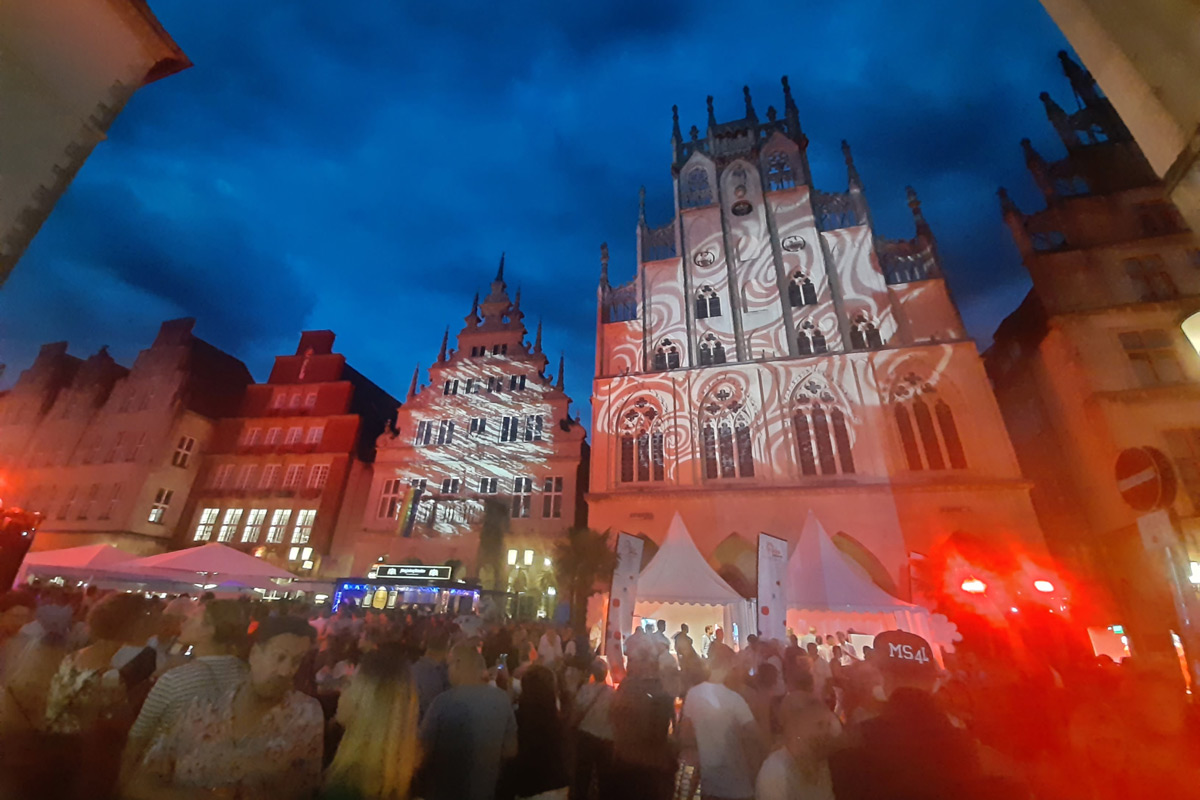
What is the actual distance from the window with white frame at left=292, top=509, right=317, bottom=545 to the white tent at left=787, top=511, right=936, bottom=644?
916 inches

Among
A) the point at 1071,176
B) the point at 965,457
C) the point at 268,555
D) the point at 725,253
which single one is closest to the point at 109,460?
the point at 268,555

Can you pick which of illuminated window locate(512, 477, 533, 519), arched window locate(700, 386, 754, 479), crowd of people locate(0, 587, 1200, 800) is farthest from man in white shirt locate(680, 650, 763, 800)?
illuminated window locate(512, 477, 533, 519)

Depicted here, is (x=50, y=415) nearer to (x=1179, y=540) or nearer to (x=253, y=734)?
(x=253, y=734)

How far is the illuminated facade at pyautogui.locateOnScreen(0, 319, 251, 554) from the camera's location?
26.1 meters

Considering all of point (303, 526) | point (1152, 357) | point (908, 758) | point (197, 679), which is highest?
point (1152, 357)

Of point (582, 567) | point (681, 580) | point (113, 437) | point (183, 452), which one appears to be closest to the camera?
point (681, 580)

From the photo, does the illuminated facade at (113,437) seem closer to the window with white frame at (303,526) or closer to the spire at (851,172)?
the window with white frame at (303,526)

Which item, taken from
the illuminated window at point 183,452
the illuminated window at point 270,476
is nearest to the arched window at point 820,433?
the illuminated window at point 270,476

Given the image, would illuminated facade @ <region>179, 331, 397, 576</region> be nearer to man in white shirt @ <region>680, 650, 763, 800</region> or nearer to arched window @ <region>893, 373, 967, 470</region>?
man in white shirt @ <region>680, 650, 763, 800</region>

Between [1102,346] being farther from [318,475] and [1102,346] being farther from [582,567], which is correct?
[318,475]

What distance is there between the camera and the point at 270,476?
2773cm

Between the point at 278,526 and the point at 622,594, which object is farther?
the point at 278,526

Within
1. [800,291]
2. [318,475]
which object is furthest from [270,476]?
[800,291]

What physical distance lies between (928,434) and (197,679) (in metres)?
22.8
